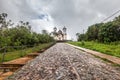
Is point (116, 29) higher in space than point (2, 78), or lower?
higher

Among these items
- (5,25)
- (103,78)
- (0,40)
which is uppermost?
(5,25)

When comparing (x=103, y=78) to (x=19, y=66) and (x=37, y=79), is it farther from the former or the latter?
(x=19, y=66)

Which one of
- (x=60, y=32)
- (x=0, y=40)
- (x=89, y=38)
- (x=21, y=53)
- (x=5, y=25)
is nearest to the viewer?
(x=21, y=53)

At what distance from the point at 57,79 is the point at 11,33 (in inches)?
1589

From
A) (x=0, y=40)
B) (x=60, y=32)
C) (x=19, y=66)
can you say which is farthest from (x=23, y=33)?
(x=60, y=32)

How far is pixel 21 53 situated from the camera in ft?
62.8

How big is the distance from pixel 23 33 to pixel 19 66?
3740 centimetres

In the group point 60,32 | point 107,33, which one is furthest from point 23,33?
point 60,32

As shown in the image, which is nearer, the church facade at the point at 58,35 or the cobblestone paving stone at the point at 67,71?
the cobblestone paving stone at the point at 67,71

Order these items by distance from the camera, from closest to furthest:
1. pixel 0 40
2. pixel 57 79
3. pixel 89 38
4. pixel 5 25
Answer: pixel 57 79 < pixel 0 40 < pixel 5 25 < pixel 89 38

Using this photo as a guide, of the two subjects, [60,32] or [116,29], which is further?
[60,32]

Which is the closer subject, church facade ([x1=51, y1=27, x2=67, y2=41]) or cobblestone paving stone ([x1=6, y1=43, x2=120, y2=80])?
cobblestone paving stone ([x1=6, y1=43, x2=120, y2=80])

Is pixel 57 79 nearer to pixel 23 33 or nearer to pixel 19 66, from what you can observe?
pixel 19 66

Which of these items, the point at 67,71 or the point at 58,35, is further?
the point at 58,35
